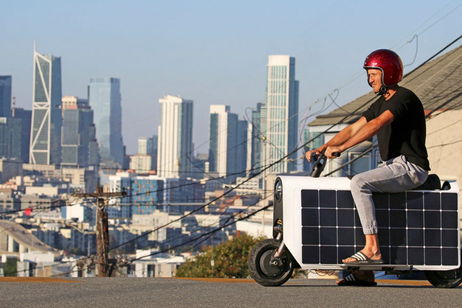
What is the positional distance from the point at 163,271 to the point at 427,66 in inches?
4864

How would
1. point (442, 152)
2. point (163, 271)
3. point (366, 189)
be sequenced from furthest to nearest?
point (163, 271)
point (442, 152)
point (366, 189)

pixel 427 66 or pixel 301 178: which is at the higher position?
pixel 427 66

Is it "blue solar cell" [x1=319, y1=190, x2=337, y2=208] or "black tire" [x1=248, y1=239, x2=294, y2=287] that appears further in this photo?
"black tire" [x1=248, y1=239, x2=294, y2=287]

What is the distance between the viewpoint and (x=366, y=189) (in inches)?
449

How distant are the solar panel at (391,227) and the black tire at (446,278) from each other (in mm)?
111

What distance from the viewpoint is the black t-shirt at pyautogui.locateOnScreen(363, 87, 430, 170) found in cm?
1145

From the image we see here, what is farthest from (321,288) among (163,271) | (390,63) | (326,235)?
(163,271)

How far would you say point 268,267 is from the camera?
11648mm

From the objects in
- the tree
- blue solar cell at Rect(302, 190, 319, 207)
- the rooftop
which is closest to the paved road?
blue solar cell at Rect(302, 190, 319, 207)

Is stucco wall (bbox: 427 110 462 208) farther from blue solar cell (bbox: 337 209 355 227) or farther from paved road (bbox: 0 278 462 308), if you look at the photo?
paved road (bbox: 0 278 462 308)

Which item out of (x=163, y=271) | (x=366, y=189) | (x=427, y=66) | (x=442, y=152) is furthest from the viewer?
(x=163, y=271)

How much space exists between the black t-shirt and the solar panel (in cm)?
35

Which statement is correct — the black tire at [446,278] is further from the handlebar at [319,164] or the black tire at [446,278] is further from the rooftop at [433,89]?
the rooftop at [433,89]

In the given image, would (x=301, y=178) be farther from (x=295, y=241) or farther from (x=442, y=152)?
(x=442, y=152)
